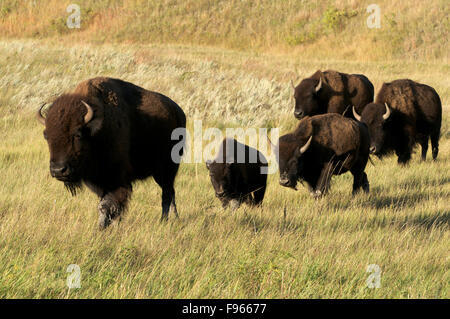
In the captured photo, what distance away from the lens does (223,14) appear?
40438 mm

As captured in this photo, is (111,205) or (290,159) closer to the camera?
(111,205)

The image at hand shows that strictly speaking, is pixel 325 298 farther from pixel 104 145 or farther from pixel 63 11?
pixel 63 11

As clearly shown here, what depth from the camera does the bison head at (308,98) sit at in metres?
11.8

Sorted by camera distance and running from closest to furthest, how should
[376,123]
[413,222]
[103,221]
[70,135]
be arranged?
1. [70,135]
2. [103,221]
3. [413,222]
4. [376,123]

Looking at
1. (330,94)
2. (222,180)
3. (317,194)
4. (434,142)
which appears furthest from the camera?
(330,94)

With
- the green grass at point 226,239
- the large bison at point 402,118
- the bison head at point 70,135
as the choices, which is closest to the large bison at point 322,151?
the green grass at point 226,239

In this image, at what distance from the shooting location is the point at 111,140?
557 centimetres

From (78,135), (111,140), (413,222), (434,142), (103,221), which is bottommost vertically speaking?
(434,142)

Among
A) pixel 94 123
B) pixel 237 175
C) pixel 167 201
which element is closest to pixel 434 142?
pixel 237 175

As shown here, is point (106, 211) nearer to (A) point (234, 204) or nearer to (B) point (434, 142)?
(A) point (234, 204)

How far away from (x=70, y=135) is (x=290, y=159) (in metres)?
3.08

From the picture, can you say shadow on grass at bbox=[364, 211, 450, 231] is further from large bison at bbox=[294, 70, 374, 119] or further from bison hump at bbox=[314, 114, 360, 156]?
large bison at bbox=[294, 70, 374, 119]

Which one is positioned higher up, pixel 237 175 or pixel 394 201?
pixel 237 175
